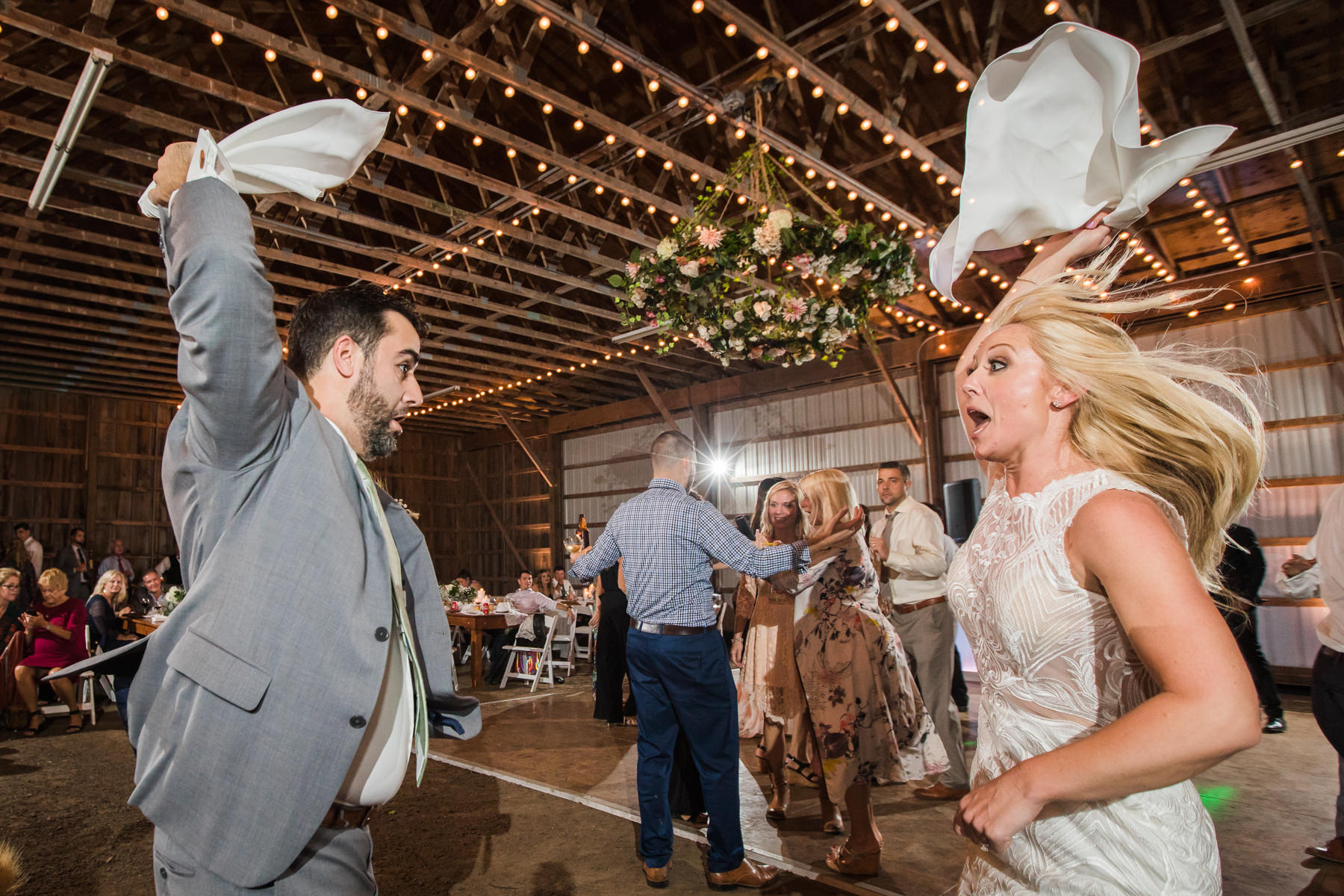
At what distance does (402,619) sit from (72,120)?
6344mm

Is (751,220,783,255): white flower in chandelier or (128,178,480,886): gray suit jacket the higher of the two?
(751,220,783,255): white flower in chandelier

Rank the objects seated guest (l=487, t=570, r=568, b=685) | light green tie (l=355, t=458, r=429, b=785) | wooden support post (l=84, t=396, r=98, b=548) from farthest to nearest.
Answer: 1. wooden support post (l=84, t=396, r=98, b=548)
2. seated guest (l=487, t=570, r=568, b=685)
3. light green tie (l=355, t=458, r=429, b=785)

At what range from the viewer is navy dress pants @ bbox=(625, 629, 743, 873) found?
3.35m

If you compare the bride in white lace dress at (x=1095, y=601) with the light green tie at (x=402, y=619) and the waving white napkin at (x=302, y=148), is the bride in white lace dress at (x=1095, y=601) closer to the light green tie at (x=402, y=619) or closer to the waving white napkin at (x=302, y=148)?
the light green tie at (x=402, y=619)

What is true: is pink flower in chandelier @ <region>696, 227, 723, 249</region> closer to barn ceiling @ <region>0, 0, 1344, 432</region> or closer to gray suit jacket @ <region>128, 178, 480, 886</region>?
barn ceiling @ <region>0, 0, 1344, 432</region>

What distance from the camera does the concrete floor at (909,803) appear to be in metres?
3.39

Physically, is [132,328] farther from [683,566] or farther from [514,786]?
[683,566]

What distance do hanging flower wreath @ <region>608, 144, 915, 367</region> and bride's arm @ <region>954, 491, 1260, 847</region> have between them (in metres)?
2.66

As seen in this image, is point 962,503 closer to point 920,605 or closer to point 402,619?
point 920,605

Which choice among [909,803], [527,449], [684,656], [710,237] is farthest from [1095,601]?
[527,449]

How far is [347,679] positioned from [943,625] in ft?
14.4

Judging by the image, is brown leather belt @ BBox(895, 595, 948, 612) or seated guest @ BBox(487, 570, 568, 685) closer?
brown leather belt @ BBox(895, 595, 948, 612)

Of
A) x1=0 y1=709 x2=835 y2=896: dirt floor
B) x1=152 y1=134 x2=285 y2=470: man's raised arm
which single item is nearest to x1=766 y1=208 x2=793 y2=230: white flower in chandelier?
x1=152 y1=134 x2=285 y2=470: man's raised arm

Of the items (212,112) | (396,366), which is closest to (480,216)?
(212,112)
